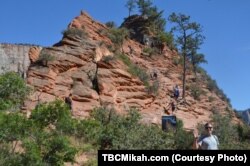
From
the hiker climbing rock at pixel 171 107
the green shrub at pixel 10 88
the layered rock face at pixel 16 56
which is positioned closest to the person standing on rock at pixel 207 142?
the green shrub at pixel 10 88

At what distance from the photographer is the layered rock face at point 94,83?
2902 cm

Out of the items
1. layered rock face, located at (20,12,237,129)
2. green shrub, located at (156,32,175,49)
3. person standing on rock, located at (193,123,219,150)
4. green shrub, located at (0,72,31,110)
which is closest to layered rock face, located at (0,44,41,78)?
layered rock face, located at (20,12,237,129)

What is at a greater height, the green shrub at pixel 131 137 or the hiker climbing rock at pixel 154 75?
the hiker climbing rock at pixel 154 75

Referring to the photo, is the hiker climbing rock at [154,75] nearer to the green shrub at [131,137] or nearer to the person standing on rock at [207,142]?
the green shrub at [131,137]

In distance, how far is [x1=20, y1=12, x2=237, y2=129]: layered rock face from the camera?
95.2 feet

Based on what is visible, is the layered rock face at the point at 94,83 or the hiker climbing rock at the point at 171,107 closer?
the layered rock face at the point at 94,83

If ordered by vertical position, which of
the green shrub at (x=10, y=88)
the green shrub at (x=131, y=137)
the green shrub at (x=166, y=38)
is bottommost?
the green shrub at (x=131, y=137)

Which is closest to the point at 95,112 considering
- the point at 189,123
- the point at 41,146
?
the point at 189,123

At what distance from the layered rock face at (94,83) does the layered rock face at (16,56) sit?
752 millimetres

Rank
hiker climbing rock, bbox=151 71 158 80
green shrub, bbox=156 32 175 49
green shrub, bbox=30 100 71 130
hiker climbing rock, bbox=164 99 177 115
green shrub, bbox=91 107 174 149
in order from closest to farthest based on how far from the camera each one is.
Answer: green shrub, bbox=30 100 71 130 < green shrub, bbox=91 107 174 149 < hiker climbing rock, bbox=164 99 177 115 < hiker climbing rock, bbox=151 71 158 80 < green shrub, bbox=156 32 175 49

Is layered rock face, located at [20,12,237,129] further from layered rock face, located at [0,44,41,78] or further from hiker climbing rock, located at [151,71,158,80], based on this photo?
layered rock face, located at [0,44,41,78]

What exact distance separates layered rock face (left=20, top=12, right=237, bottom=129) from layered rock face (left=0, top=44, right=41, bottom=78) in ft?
2.47

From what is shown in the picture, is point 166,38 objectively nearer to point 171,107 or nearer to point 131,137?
point 171,107

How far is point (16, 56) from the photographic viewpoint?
1277 inches
